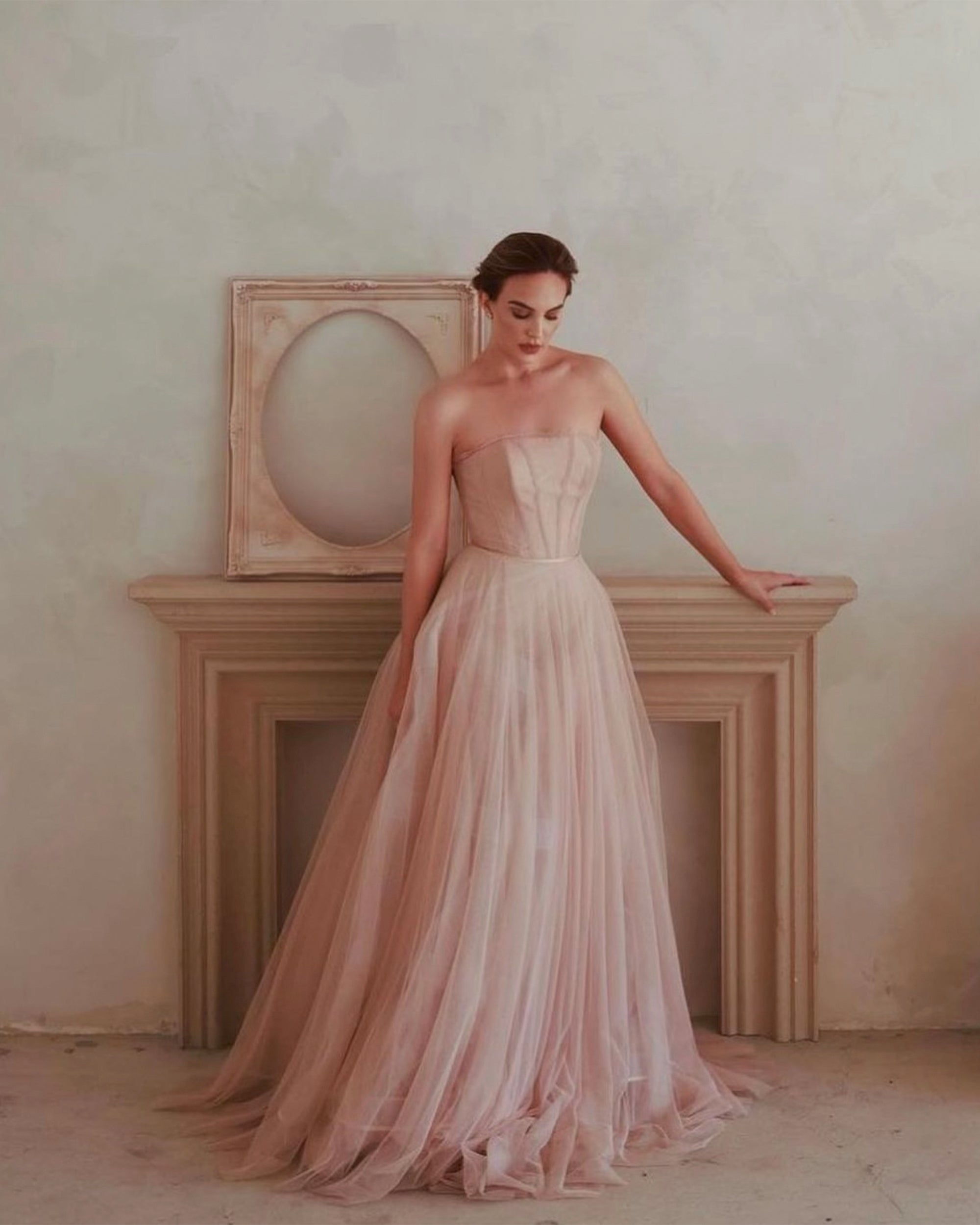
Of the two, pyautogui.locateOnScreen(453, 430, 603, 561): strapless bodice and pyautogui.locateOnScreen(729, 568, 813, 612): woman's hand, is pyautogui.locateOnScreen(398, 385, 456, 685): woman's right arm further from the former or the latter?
pyautogui.locateOnScreen(729, 568, 813, 612): woman's hand

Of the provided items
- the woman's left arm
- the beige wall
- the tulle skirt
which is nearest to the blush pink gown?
the tulle skirt

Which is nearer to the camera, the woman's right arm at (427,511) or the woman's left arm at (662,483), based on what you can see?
the woman's right arm at (427,511)

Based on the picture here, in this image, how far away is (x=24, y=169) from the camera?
Answer: 3729 mm

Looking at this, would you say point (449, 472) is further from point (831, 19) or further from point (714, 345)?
point (831, 19)

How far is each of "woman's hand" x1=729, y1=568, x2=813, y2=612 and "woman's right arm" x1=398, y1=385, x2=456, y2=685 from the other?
0.65 meters

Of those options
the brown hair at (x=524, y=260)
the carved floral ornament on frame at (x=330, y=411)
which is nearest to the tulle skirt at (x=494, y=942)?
the carved floral ornament on frame at (x=330, y=411)

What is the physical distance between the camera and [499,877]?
3.18m

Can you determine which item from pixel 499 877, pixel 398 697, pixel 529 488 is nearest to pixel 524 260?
pixel 529 488

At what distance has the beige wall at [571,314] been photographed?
12.1 feet

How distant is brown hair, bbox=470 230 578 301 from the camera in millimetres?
3156

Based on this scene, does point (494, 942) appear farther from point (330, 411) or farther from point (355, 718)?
point (330, 411)

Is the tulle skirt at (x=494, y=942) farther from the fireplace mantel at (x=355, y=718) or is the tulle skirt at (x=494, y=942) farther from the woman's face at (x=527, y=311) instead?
the woman's face at (x=527, y=311)

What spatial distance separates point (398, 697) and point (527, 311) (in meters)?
A: 0.80

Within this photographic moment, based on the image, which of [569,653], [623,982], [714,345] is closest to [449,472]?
[569,653]
